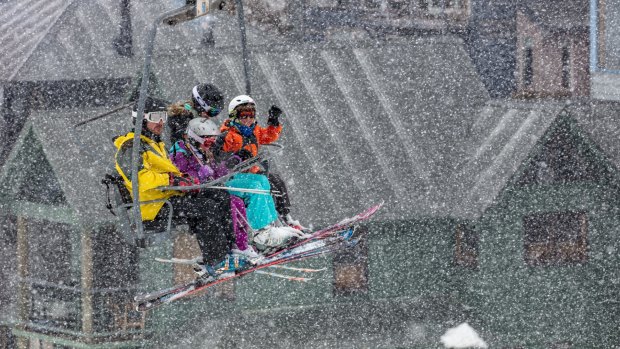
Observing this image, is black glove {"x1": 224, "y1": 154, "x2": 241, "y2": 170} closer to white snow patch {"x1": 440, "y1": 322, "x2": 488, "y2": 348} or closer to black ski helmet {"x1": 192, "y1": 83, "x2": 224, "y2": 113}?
black ski helmet {"x1": 192, "y1": 83, "x2": 224, "y2": 113}

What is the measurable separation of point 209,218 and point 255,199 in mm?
573

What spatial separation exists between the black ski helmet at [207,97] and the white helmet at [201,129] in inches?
4.8

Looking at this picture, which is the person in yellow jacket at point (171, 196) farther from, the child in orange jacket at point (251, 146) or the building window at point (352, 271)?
the building window at point (352, 271)

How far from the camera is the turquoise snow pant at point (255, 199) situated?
8.29 meters

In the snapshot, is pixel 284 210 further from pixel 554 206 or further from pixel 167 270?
pixel 554 206

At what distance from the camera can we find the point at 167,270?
16.8m

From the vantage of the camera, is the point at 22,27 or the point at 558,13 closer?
the point at 22,27

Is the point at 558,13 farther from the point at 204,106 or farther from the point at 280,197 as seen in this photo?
the point at 204,106

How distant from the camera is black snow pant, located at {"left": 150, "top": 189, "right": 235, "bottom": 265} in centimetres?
800

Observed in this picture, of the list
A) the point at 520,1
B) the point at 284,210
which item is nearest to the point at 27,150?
the point at 284,210

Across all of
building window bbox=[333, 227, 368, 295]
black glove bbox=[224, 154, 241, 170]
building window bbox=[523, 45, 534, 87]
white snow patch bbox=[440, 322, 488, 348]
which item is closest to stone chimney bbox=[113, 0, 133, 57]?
Answer: building window bbox=[333, 227, 368, 295]

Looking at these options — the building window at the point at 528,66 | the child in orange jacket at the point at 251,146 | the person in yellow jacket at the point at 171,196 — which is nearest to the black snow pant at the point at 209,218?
the person in yellow jacket at the point at 171,196

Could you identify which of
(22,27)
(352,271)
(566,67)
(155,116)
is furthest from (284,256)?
(566,67)

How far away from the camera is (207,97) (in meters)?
7.88
